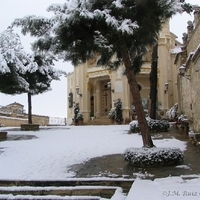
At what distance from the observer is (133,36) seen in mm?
7648

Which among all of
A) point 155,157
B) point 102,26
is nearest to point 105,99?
point 102,26

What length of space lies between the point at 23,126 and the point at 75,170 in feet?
39.4

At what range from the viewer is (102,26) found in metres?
7.51

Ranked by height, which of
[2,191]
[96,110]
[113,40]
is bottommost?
[2,191]

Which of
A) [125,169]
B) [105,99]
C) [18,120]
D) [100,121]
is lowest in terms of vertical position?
[125,169]

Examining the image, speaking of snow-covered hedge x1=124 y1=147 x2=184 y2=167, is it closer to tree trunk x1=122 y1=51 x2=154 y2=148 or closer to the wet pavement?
the wet pavement

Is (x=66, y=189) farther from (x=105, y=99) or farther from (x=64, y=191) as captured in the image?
(x=105, y=99)

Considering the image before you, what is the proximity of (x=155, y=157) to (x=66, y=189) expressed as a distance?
96.6 inches

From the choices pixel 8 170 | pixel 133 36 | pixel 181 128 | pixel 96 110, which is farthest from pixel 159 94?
pixel 8 170

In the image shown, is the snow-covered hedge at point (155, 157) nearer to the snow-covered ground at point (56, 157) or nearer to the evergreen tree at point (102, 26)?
the evergreen tree at point (102, 26)

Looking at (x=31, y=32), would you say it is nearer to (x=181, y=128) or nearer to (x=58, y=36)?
(x=58, y=36)

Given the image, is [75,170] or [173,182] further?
[75,170]

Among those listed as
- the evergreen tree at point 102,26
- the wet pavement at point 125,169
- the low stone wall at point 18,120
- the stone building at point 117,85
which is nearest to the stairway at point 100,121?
the stone building at point 117,85

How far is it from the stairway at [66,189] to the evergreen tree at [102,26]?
2178 millimetres
